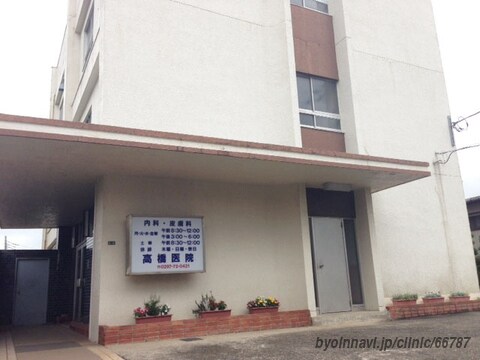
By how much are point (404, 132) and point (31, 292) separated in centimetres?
1265

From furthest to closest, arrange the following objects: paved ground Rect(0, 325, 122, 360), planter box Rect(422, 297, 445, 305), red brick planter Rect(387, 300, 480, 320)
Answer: planter box Rect(422, 297, 445, 305), red brick planter Rect(387, 300, 480, 320), paved ground Rect(0, 325, 122, 360)

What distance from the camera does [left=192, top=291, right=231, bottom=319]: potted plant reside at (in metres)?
8.89

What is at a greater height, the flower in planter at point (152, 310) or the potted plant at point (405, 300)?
the flower in planter at point (152, 310)

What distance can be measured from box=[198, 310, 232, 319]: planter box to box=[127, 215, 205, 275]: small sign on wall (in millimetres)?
843

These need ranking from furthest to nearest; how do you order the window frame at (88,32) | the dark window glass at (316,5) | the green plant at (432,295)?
the dark window glass at (316,5) → the window frame at (88,32) → the green plant at (432,295)

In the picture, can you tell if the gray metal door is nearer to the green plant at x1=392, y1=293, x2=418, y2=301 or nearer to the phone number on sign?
the phone number on sign

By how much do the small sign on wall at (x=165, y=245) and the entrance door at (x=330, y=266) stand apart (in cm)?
311

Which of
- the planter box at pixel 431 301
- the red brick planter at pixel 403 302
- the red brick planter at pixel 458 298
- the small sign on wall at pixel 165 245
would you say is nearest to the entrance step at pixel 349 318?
the red brick planter at pixel 403 302

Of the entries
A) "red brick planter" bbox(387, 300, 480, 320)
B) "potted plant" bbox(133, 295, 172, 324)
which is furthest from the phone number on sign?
"red brick planter" bbox(387, 300, 480, 320)

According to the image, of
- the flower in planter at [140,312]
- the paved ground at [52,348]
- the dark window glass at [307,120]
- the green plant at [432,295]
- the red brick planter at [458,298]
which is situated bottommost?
the paved ground at [52,348]

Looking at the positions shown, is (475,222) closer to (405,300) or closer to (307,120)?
(405,300)

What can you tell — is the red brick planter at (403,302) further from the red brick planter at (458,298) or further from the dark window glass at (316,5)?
the dark window glass at (316,5)

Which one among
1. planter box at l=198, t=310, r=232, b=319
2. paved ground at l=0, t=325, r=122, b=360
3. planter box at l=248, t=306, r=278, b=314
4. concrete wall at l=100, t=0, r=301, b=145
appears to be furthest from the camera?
concrete wall at l=100, t=0, r=301, b=145

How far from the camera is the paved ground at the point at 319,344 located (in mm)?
6102
